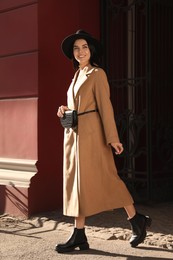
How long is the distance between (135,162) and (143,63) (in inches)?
55.0

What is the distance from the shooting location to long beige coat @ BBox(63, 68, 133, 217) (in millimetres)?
4496

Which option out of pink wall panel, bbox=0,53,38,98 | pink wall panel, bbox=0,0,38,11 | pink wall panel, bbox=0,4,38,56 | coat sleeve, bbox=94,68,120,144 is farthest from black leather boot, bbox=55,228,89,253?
pink wall panel, bbox=0,0,38,11

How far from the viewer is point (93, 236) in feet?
16.9

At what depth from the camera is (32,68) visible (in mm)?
6297

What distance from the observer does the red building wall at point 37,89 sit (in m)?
6.24

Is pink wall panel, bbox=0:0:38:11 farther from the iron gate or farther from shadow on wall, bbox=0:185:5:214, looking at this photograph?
shadow on wall, bbox=0:185:5:214

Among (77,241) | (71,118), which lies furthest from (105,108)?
(77,241)

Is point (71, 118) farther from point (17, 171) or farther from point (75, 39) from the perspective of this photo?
point (17, 171)

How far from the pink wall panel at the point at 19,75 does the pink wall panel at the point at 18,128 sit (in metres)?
0.12

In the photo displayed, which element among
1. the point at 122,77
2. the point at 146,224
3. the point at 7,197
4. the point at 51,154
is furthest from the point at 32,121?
the point at 146,224

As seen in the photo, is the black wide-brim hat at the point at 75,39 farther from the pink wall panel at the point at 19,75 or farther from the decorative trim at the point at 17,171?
the decorative trim at the point at 17,171

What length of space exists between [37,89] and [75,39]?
164 centimetres

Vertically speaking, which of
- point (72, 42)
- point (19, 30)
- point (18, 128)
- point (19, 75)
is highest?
point (19, 30)

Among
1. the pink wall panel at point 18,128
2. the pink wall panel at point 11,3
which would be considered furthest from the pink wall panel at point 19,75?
the pink wall panel at point 11,3
